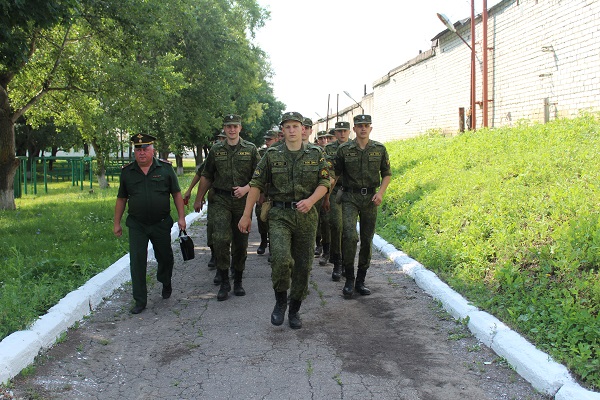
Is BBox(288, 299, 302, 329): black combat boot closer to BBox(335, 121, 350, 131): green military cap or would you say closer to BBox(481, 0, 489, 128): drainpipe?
BBox(335, 121, 350, 131): green military cap

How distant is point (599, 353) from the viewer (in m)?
3.76

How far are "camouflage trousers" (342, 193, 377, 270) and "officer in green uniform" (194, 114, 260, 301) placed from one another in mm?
1189

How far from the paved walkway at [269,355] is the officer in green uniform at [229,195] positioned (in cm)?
44

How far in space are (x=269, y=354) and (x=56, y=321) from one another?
1976mm

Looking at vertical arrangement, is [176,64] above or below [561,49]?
above

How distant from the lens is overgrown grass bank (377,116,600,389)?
14.6 ft

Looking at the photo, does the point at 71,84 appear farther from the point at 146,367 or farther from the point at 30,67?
the point at 146,367

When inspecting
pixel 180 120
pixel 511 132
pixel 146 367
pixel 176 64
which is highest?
pixel 176 64

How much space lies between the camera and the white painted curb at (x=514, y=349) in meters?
3.61

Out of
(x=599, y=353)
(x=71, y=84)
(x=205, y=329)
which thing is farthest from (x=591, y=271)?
(x=71, y=84)

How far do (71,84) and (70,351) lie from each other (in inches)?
499

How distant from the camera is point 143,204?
19.1 feet

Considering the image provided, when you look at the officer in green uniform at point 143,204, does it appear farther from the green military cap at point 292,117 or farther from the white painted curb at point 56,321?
the green military cap at point 292,117

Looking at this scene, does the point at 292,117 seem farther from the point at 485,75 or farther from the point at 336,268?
the point at 485,75
